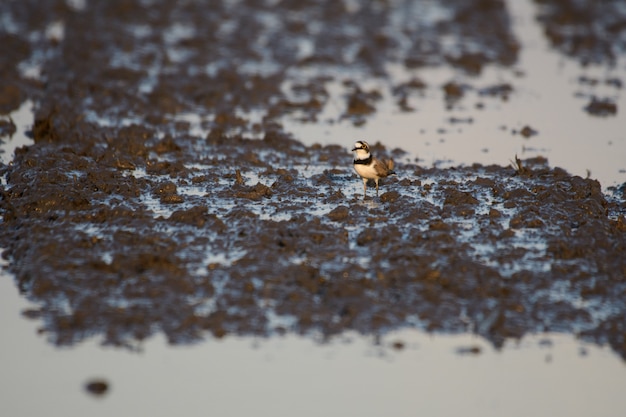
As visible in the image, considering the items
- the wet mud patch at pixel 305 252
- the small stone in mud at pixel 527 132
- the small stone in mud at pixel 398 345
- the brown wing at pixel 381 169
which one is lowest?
the small stone in mud at pixel 398 345

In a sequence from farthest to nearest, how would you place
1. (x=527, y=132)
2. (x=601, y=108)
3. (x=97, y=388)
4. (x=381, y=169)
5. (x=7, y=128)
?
(x=601, y=108), (x=527, y=132), (x=7, y=128), (x=381, y=169), (x=97, y=388)

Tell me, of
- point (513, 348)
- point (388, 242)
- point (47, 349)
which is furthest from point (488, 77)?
point (47, 349)

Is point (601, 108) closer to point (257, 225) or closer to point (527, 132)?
point (527, 132)

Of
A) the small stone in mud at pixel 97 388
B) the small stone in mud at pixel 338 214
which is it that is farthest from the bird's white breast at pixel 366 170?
the small stone in mud at pixel 97 388

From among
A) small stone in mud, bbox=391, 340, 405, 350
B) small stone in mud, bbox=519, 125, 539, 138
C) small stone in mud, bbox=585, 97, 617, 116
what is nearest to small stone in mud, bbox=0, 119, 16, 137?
small stone in mud, bbox=519, 125, 539, 138

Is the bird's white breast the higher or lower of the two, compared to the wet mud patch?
higher

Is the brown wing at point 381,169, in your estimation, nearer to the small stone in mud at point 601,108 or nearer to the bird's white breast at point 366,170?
the bird's white breast at point 366,170

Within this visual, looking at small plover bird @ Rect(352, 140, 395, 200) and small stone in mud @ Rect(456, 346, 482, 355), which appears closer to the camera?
small stone in mud @ Rect(456, 346, 482, 355)

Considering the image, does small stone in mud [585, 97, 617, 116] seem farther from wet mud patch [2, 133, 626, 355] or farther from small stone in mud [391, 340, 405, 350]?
small stone in mud [391, 340, 405, 350]

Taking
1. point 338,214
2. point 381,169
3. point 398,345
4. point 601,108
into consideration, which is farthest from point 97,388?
point 601,108
